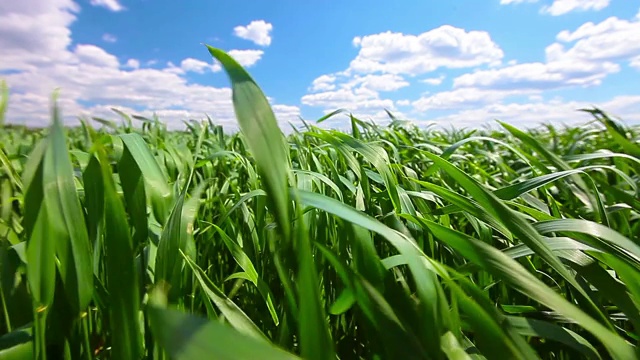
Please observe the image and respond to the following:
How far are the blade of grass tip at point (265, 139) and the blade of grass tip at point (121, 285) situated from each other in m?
0.17

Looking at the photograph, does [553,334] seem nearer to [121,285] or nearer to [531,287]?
[531,287]

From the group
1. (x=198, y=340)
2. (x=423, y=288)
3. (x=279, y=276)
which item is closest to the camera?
(x=198, y=340)

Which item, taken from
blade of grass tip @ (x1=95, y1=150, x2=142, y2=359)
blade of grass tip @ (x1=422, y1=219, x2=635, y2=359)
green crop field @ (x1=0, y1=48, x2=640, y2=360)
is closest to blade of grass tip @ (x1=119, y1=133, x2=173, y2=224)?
green crop field @ (x1=0, y1=48, x2=640, y2=360)

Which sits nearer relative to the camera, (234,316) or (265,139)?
(265,139)

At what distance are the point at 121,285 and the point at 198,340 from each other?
17 centimetres

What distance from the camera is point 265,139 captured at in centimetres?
28

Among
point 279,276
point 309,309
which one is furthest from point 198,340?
point 279,276

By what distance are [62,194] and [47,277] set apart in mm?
75

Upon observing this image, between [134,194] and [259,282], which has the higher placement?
[134,194]

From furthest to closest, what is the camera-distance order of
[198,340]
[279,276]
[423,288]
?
[279,276], [423,288], [198,340]

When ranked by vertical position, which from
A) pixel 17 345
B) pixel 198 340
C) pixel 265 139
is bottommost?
pixel 17 345

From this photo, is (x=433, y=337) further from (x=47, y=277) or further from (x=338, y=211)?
(x=47, y=277)

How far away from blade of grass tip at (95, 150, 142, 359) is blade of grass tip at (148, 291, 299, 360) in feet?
0.50

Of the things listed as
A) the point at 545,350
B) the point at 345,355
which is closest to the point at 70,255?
the point at 345,355
